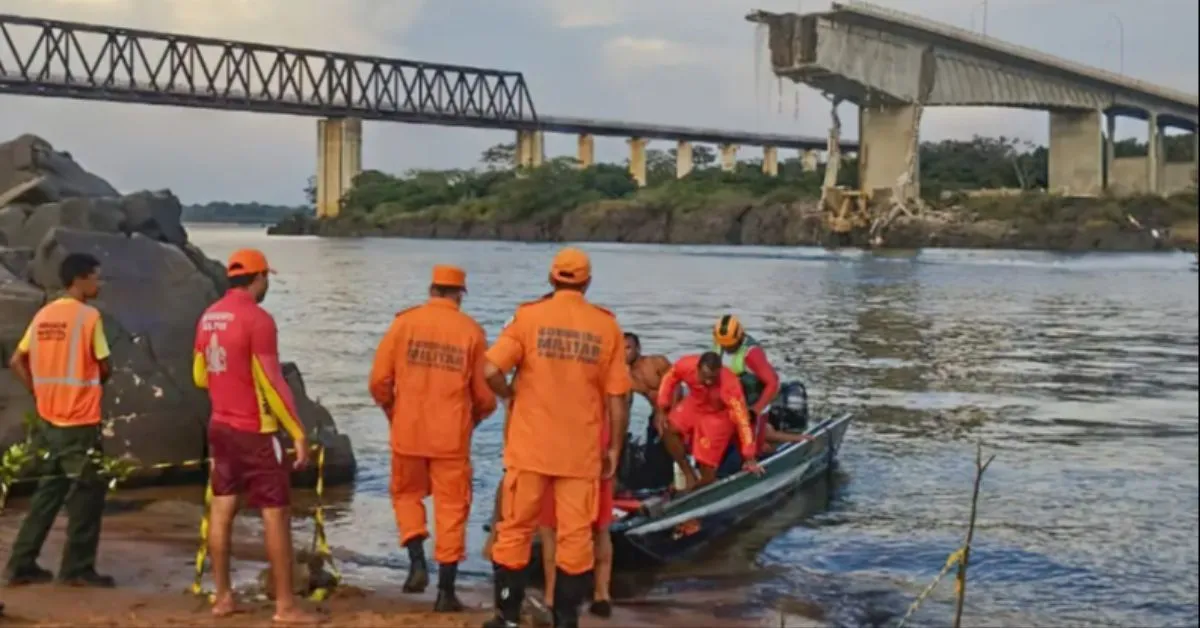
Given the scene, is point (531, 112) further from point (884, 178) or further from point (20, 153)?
point (20, 153)

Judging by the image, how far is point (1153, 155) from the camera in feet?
316

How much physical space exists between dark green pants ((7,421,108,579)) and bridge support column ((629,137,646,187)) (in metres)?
127

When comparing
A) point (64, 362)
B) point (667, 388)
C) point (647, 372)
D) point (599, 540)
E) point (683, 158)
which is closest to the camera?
point (64, 362)

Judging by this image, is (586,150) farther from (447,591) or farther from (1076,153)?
(447,591)

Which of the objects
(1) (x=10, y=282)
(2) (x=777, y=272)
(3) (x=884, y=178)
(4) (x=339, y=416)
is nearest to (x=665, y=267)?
(2) (x=777, y=272)

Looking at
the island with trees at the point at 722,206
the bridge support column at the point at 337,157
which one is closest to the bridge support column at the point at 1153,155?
the island with trees at the point at 722,206

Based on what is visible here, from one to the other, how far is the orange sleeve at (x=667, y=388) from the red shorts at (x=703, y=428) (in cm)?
25

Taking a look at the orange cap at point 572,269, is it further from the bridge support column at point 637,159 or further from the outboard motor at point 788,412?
the bridge support column at point 637,159

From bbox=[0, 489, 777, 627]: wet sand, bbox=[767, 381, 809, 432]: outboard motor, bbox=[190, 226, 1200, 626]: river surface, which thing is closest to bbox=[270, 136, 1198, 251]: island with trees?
bbox=[190, 226, 1200, 626]: river surface


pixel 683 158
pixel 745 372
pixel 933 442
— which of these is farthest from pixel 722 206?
pixel 745 372

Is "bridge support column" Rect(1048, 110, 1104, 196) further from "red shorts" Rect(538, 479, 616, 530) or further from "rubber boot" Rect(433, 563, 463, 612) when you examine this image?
"red shorts" Rect(538, 479, 616, 530)

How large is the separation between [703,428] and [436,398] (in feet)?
12.5

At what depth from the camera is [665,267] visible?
7150 centimetres

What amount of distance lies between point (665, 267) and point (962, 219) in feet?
104
